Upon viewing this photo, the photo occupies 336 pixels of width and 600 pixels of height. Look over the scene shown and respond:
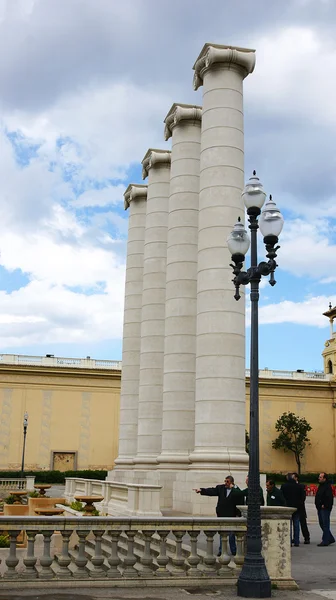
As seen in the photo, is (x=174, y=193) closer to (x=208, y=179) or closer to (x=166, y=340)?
(x=208, y=179)

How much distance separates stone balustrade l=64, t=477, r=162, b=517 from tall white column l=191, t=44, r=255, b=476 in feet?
9.33

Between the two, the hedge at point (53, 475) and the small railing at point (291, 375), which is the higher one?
the small railing at point (291, 375)

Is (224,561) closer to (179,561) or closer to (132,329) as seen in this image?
(179,561)

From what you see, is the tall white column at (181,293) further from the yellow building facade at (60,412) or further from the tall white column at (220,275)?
the yellow building facade at (60,412)

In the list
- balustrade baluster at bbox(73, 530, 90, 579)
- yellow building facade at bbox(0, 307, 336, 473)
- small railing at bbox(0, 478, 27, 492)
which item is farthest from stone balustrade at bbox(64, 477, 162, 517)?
yellow building facade at bbox(0, 307, 336, 473)

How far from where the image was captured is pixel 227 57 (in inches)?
1057

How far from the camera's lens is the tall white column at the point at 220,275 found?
79.4 feet

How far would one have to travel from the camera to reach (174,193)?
100ft

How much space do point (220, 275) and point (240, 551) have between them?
13377mm

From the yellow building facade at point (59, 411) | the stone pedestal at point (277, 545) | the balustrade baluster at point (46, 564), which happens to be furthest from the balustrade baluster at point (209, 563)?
the yellow building facade at point (59, 411)

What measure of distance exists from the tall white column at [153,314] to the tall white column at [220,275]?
8022 millimetres

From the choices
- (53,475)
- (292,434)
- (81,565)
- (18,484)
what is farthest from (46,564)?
(292,434)

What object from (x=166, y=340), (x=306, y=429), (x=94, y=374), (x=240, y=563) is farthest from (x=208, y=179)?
(x=306, y=429)

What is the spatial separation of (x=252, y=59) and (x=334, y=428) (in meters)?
50.4
